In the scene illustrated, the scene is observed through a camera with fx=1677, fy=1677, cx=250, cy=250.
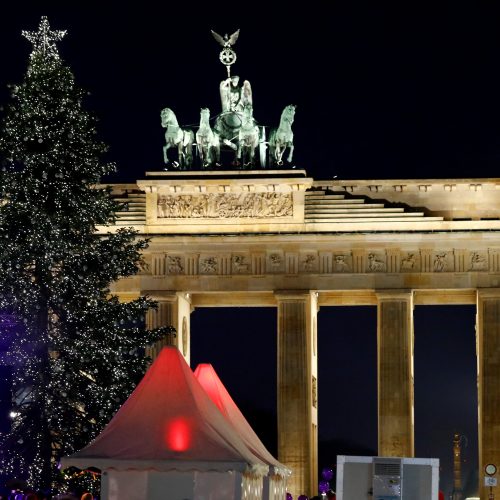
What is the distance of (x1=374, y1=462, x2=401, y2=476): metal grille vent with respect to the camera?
1377 inches

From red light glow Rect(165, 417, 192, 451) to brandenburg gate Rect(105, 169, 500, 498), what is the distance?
4164 cm

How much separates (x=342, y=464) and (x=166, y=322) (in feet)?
125

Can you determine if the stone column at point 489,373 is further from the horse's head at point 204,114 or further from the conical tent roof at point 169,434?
the conical tent roof at point 169,434

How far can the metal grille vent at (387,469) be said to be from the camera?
34969mm

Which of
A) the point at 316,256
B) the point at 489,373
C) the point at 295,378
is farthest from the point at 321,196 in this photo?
the point at 489,373

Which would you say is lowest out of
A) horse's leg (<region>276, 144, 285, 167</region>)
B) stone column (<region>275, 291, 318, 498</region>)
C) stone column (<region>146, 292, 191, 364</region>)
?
Answer: stone column (<region>275, 291, 318, 498</region>)

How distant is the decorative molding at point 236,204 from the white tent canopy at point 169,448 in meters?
41.6

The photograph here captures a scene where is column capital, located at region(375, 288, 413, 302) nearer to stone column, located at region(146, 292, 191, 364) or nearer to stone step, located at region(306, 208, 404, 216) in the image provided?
stone step, located at region(306, 208, 404, 216)

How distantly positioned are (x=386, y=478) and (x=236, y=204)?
39364mm

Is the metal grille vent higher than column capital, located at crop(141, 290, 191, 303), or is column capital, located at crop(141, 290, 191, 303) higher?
column capital, located at crop(141, 290, 191, 303)

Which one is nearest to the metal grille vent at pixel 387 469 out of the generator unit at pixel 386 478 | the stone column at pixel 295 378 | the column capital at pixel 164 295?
the generator unit at pixel 386 478

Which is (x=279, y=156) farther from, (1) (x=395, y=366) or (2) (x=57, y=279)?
(2) (x=57, y=279)

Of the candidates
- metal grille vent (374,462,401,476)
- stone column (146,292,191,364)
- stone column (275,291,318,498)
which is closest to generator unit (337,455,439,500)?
metal grille vent (374,462,401,476)

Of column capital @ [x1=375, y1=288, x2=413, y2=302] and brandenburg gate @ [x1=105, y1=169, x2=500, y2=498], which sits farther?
column capital @ [x1=375, y1=288, x2=413, y2=302]
